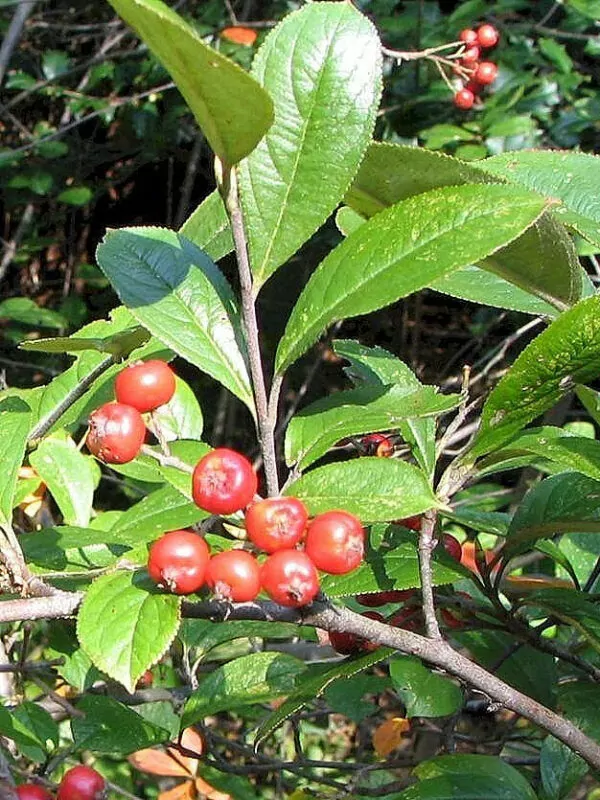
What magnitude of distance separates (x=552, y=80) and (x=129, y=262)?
2457mm

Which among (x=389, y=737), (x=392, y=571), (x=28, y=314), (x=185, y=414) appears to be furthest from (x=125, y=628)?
(x=28, y=314)

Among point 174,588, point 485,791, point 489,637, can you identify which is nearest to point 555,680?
point 489,637

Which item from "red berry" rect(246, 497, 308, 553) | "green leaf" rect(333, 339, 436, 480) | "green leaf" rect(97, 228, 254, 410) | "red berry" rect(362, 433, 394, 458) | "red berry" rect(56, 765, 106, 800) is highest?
"green leaf" rect(97, 228, 254, 410)

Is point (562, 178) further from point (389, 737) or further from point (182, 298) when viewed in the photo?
point (389, 737)

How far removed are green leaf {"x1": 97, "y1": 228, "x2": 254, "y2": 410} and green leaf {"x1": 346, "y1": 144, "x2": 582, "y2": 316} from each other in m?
0.14

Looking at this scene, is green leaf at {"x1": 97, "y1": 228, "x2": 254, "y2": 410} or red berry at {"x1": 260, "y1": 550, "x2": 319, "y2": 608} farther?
green leaf at {"x1": 97, "y1": 228, "x2": 254, "y2": 410}

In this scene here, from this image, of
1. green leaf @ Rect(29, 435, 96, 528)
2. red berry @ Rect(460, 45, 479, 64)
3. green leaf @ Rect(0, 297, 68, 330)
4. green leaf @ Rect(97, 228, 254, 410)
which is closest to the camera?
Result: green leaf @ Rect(97, 228, 254, 410)

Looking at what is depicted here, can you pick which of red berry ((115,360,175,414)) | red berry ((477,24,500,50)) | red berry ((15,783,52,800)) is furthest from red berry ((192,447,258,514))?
red berry ((477,24,500,50))

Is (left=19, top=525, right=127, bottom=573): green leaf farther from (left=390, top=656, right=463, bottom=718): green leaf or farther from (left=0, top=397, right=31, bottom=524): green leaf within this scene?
(left=390, top=656, right=463, bottom=718): green leaf

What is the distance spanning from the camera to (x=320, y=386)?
3.84 meters

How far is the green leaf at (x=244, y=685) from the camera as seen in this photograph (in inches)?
43.9

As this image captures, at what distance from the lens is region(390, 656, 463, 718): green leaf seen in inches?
42.1

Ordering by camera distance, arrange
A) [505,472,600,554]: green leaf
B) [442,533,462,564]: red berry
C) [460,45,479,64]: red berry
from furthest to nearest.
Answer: [460,45,479,64]: red berry < [442,533,462,564]: red berry < [505,472,600,554]: green leaf

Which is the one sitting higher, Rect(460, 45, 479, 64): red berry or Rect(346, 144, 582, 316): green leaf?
Rect(346, 144, 582, 316): green leaf
